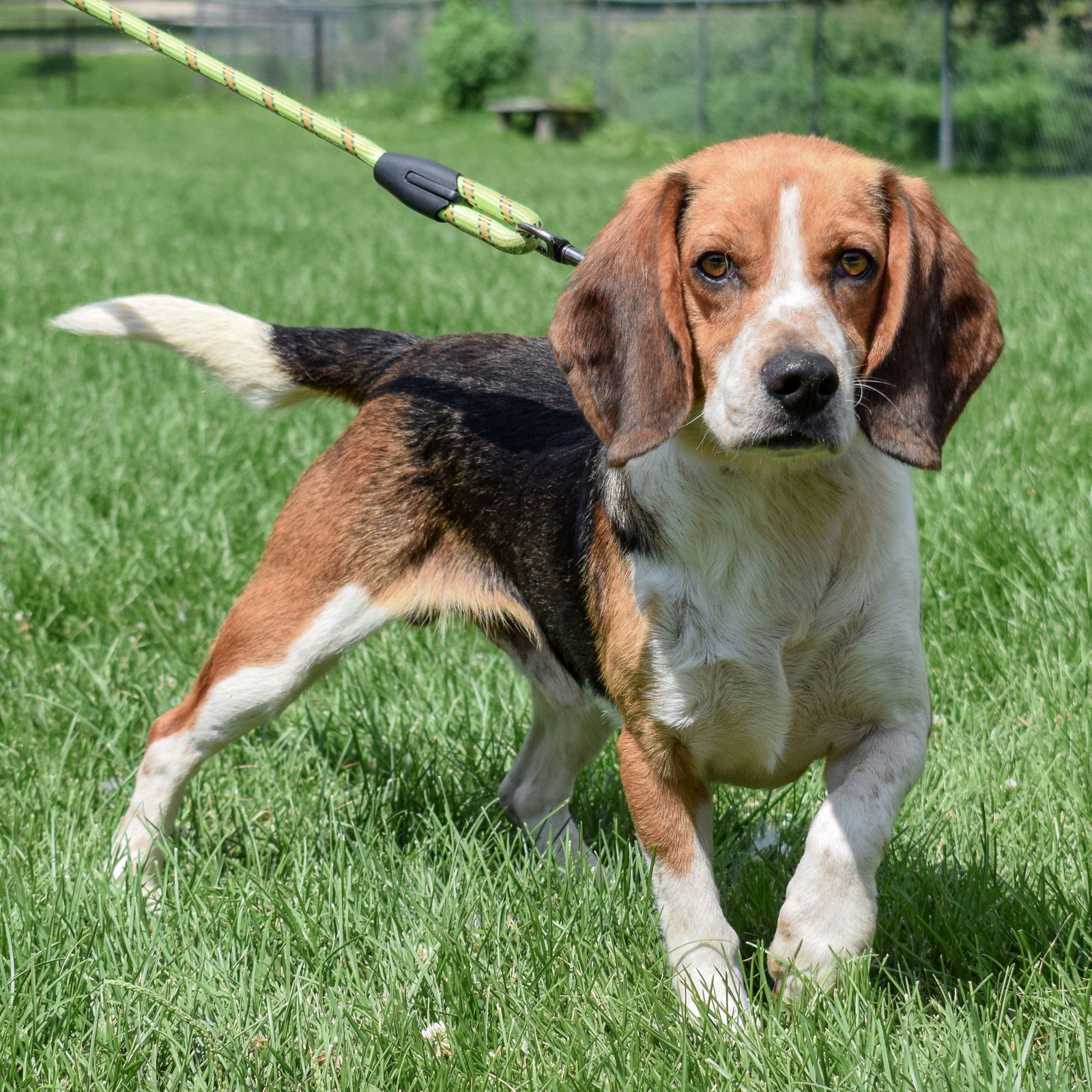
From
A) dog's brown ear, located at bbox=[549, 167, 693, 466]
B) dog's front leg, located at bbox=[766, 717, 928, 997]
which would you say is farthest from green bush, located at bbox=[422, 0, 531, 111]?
dog's front leg, located at bbox=[766, 717, 928, 997]

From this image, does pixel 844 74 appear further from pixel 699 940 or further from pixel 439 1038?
pixel 439 1038

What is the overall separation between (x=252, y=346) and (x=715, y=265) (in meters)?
1.53

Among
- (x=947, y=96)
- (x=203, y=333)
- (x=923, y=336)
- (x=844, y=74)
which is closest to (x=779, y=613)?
(x=923, y=336)

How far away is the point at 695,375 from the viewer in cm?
264

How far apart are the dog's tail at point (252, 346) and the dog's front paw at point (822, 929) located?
1.83m

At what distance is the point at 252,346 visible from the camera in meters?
3.66

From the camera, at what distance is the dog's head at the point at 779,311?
2408 mm

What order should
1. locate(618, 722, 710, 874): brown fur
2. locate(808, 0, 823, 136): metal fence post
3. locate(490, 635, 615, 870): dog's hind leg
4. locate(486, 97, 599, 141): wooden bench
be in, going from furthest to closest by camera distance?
locate(486, 97, 599, 141): wooden bench
locate(808, 0, 823, 136): metal fence post
locate(490, 635, 615, 870): dog's hind leg
locate(618, 722, 710, 874): brown fur

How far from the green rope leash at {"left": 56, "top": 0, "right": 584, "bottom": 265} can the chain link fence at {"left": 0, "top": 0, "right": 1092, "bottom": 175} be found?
1944cm

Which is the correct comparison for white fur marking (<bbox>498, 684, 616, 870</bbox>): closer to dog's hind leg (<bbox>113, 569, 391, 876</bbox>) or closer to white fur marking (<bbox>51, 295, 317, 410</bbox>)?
dog's hind leg (<bbox>113, 569, 391, 876</bbox>)

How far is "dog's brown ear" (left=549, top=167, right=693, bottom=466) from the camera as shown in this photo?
102 inches

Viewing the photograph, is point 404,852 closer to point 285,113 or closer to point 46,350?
point 285,113

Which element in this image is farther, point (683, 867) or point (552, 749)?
point (552, 749)

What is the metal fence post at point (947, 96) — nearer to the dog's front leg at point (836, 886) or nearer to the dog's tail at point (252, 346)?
the dog's tail at point (252, 346)
